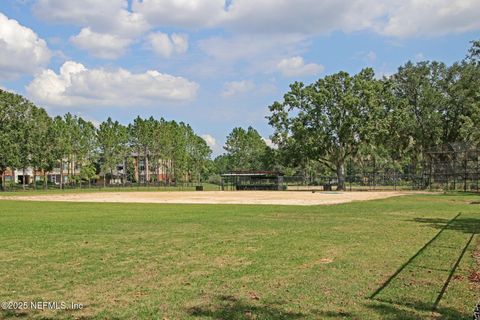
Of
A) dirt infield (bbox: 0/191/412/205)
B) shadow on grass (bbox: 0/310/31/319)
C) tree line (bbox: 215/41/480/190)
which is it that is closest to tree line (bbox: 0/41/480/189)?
tree line (bbox: 215/41/480/190)

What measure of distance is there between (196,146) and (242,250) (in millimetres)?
103538

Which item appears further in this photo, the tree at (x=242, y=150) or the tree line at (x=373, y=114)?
the tree at (x=242, y=150)

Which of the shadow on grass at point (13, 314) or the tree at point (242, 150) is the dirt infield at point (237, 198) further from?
the tree at point (242, 150)

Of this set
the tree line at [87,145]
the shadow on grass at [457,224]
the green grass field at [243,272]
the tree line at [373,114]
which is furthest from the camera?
the tree line at [87,145]

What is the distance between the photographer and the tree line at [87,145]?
83.6 meters

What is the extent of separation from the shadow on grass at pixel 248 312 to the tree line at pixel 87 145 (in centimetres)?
8088

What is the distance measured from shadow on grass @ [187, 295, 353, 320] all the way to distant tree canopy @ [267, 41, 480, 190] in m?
60.6

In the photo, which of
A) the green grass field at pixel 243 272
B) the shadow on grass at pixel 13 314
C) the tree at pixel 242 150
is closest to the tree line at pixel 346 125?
the tree at pixel 242 150

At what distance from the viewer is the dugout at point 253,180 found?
75.4 m

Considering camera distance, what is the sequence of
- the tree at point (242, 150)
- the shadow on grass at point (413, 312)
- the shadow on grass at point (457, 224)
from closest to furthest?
the shadow on grass at point (413, 312), the shadow on grass at point (457, 224), the tree at point (242, 150)

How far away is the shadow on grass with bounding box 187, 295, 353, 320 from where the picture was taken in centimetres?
688

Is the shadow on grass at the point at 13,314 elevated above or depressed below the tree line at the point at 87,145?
below

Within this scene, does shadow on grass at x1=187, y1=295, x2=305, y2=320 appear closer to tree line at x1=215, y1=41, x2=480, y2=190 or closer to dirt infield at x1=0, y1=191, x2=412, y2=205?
dirt infield at x1=0, y1=191, x2=412, y2=205

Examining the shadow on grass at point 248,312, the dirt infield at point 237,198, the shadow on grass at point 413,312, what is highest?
the shadow on grass at point 248,312
